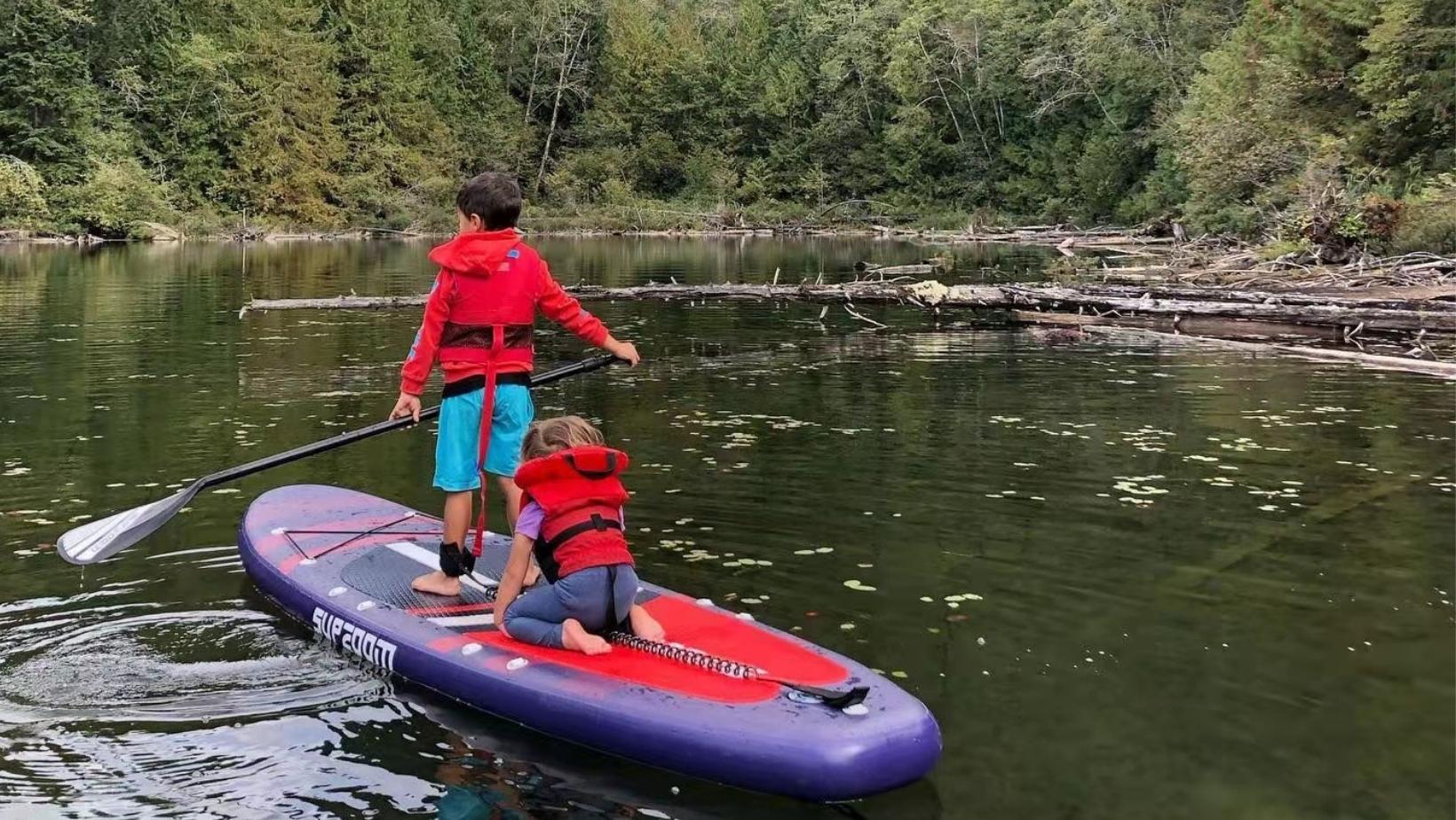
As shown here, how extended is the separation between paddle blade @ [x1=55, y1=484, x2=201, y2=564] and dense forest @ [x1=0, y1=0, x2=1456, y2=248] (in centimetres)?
2198

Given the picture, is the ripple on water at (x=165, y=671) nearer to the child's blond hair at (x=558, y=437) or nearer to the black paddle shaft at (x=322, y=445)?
the black paddle shaft at (x=322, y=445)

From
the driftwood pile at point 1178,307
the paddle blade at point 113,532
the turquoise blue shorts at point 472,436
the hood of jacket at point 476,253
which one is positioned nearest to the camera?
the hood of jacket at point 476,253

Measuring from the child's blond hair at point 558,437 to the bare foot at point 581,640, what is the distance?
673 millimetres

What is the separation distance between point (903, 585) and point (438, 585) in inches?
91.8

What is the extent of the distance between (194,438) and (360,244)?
42.5 meters

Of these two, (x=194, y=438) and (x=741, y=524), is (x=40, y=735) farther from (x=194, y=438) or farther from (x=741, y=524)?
(x=194, y=438)

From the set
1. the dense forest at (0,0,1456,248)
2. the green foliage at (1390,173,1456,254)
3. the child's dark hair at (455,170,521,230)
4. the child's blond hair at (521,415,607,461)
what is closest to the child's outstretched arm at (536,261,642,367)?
the child's dark hair at (455,170,521,230)

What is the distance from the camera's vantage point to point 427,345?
543 cm

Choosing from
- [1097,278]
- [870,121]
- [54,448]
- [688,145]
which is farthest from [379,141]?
[54,448]

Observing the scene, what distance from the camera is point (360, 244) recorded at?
165ft

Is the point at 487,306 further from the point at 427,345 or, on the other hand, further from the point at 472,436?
the point at 472,436

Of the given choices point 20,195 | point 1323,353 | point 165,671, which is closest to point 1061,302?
point 1323,353

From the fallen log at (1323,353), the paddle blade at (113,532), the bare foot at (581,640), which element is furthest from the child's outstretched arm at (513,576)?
the fallen log at (1323,353)

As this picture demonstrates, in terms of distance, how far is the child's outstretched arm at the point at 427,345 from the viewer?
5.36 meters
